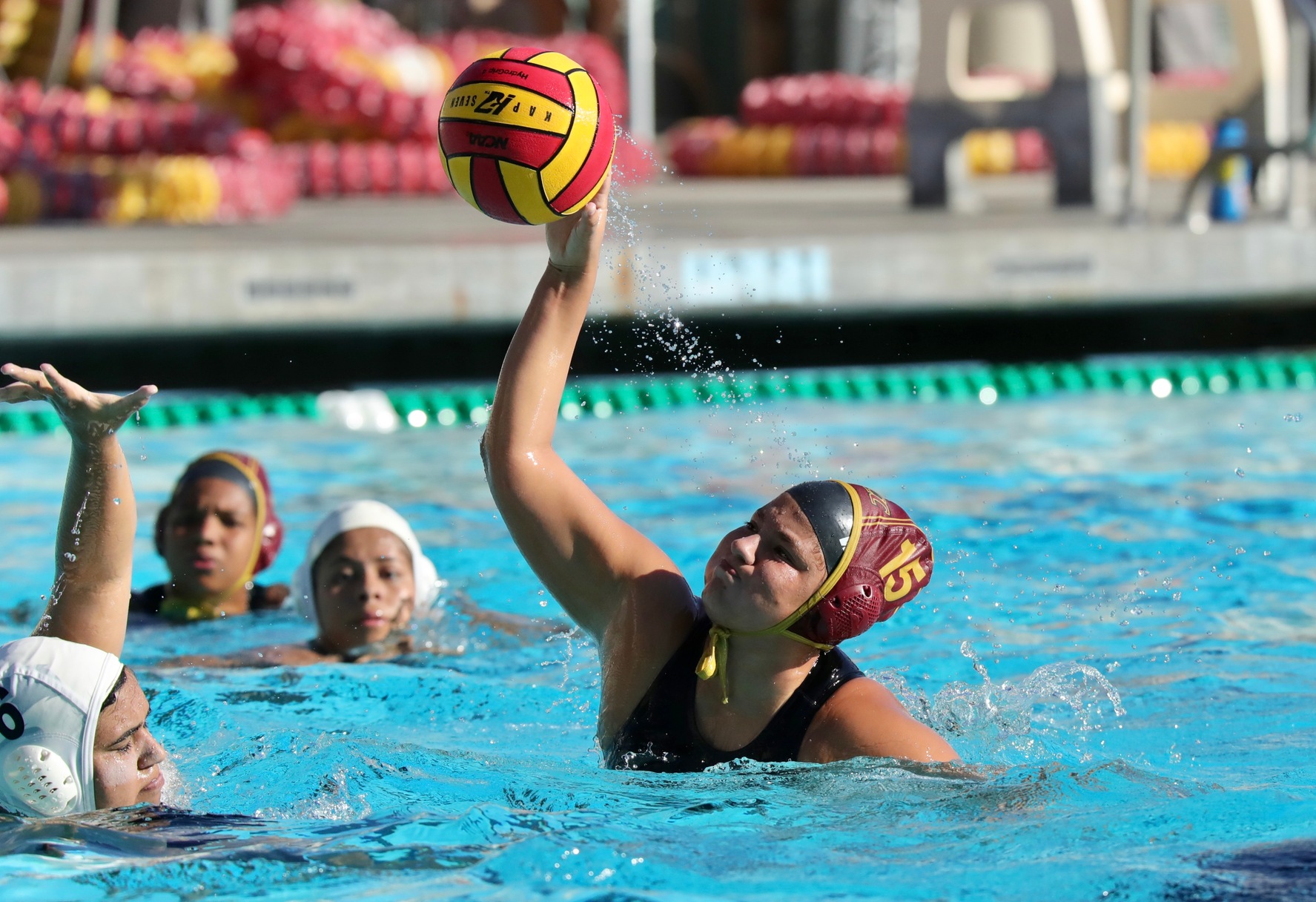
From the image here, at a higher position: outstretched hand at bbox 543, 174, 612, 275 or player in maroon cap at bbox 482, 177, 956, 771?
outstretched hand at bbox 543, 174, 612, 275

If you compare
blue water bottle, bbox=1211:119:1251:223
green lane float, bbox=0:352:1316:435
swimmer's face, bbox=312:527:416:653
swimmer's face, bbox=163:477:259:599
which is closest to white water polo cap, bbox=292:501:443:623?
swimmer's face, bbox=312:527:416:653

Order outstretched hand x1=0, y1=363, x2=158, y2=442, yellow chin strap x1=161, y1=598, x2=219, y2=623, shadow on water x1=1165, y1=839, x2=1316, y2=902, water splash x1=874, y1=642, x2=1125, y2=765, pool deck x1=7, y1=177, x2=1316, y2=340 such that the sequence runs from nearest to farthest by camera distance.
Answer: shadow on water x1=1165, y1=839, x2=1316, y2=902 < outstretched hand x1=0, y1=363, x2=158, y2=442 < water splash x1=874, y1=642, x2=1125, y2=765 < yellow chin strap x1=161, y1=598, x2=219, y2=623 < pool deck x1=7, y1=177, x2=1316, y2=340

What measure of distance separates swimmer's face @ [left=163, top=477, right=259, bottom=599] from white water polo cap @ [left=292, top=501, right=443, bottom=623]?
190mm

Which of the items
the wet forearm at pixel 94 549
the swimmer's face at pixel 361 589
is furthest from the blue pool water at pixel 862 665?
the wet forearm at pixel 94 549

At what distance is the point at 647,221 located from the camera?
8.45m

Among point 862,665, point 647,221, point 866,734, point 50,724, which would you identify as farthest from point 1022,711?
point 647,221

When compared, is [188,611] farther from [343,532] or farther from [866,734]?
[866,734]

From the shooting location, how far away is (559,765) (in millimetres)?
3012

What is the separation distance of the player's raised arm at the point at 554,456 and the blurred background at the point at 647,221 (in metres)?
0.74

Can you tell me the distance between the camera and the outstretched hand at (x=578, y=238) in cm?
258

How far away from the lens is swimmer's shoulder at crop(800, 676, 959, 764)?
248 cm

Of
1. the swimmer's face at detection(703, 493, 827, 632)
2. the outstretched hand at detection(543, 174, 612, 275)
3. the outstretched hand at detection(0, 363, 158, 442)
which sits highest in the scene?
the outstretched hand at detection(543, 174, 612, 275)

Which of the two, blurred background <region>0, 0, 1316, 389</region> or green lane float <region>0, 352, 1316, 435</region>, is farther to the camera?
green lane float <region>0, 352, 1316, 435</region>

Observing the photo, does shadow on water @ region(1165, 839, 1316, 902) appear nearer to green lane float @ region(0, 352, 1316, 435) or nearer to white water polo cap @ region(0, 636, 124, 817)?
white water polo cap @ region(0, 636, 124, 817)
